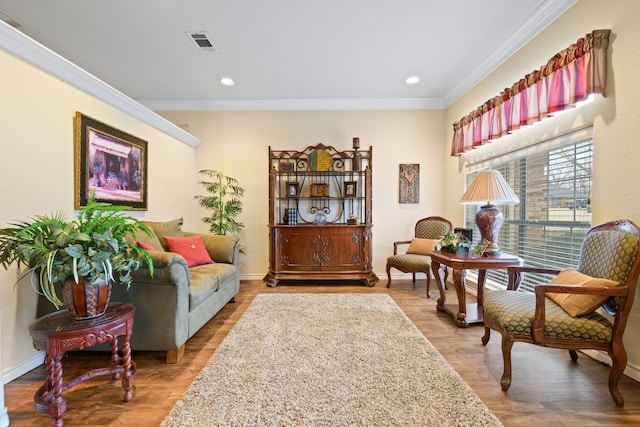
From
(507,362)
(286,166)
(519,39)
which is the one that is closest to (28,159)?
(286,166)

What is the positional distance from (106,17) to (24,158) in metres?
1.47

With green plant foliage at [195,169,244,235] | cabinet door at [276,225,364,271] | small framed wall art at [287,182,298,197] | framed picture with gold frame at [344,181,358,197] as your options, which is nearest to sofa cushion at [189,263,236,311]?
cabinet door at [276,225,364,271]

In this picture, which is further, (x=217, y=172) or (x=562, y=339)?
(x=217, y=172)

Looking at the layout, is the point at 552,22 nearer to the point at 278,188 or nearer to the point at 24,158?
the point at 278,188

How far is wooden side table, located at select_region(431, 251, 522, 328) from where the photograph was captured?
8.04ft

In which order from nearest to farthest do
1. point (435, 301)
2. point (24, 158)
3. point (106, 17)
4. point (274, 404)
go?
point (274, 404), point (24, 158), point (106, 17), point (435, 301)

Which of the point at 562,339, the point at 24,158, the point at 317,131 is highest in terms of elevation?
the point at 317,131

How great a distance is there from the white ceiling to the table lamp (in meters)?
1.43

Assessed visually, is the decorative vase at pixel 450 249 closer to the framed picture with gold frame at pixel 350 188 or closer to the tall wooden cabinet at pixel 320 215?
the tall wooden cabinet at pixel 320 215

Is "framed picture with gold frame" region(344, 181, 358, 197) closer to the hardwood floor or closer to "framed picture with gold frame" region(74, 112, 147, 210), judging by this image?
the hardwood floor

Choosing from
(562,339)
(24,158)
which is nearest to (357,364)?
(562,339)

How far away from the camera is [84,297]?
4.85 feet

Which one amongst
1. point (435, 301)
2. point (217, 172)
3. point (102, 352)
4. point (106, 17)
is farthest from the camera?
point (217, 172)

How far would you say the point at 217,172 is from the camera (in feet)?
14.1
